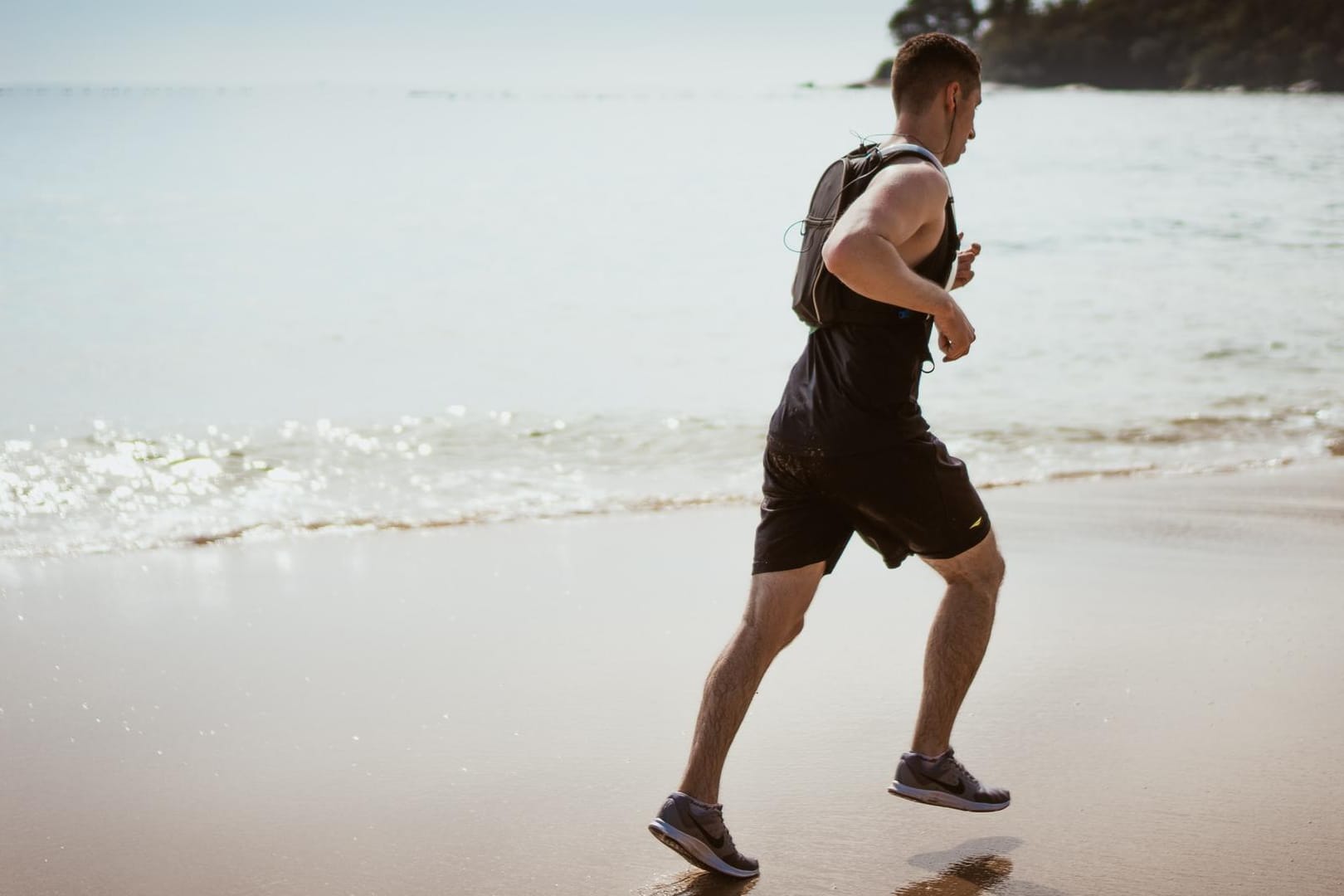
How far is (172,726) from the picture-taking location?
3.89m

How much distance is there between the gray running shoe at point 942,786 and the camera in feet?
10.0

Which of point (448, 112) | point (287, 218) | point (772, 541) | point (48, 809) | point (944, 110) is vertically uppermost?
point (448, 112)

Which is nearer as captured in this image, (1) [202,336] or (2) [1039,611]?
(2) [1039,611]

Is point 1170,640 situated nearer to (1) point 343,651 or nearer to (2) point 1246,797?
(2) point 1246,797

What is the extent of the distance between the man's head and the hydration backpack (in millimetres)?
90

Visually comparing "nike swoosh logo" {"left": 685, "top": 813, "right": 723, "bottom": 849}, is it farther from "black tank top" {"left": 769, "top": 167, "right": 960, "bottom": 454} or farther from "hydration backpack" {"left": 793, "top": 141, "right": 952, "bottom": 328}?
"hydration backpack" {"left": 793, "top": 141, "right": 952, "bottom": 328}

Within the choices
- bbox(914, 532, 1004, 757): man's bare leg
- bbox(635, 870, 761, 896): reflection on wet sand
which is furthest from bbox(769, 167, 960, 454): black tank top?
bbox(635, 870, 761, 896): reflection on wet sand

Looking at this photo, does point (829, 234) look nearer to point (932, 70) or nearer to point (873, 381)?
point (873, 381)

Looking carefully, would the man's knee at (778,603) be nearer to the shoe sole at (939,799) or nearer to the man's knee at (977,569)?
the man's knee at (977,569)

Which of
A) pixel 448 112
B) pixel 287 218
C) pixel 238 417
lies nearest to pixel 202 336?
pixel 238 417

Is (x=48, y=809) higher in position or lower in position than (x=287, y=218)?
lower

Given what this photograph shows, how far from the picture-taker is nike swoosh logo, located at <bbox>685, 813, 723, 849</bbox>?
2828 millimetres

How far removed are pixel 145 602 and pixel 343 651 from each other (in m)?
1.07

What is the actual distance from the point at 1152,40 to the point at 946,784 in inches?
5715
